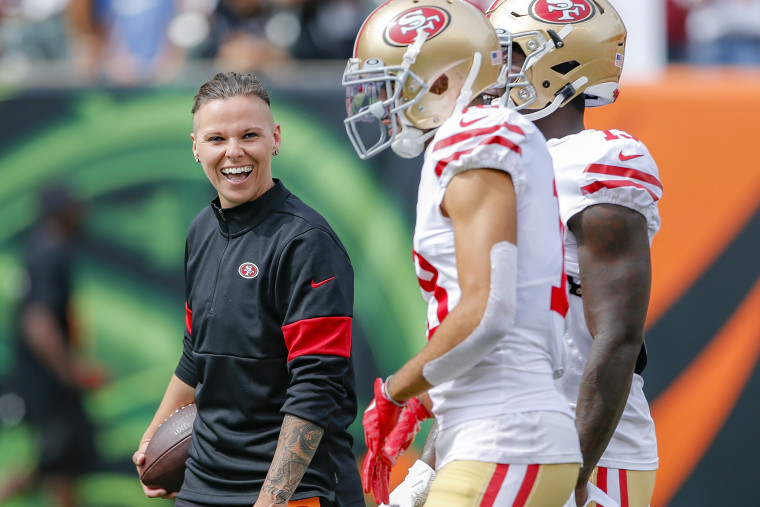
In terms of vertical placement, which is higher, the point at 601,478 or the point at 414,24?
the point at 414,24

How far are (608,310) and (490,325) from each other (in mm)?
601

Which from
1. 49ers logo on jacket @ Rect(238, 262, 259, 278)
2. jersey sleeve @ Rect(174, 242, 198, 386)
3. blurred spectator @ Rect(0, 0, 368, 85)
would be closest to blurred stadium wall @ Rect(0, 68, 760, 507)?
blurred spectator @ Rect(0, 0, 368, 85)

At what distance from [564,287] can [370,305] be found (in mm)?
3240

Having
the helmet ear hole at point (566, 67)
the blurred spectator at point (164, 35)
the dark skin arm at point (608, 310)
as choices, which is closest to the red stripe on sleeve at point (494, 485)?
the dark skin arm at point (608, 310)

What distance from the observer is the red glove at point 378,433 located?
2.47 meters

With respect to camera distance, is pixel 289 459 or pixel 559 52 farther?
pixel 559 52

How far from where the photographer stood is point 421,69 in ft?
8.95

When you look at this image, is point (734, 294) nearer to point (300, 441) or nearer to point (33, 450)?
point (300, 441)

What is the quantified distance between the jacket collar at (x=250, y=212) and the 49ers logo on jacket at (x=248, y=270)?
0.13m

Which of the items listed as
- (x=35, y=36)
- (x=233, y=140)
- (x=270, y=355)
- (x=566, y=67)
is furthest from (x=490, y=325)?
(x=35, y=36)

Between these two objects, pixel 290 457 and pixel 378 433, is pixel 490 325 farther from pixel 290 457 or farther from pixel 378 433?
pixel 290 457

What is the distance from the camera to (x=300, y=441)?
2.77 meters

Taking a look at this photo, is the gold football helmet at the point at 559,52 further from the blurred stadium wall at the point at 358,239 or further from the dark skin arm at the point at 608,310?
the blurred stadium wall at the point at 358,239

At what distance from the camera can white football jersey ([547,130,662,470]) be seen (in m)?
2.83
